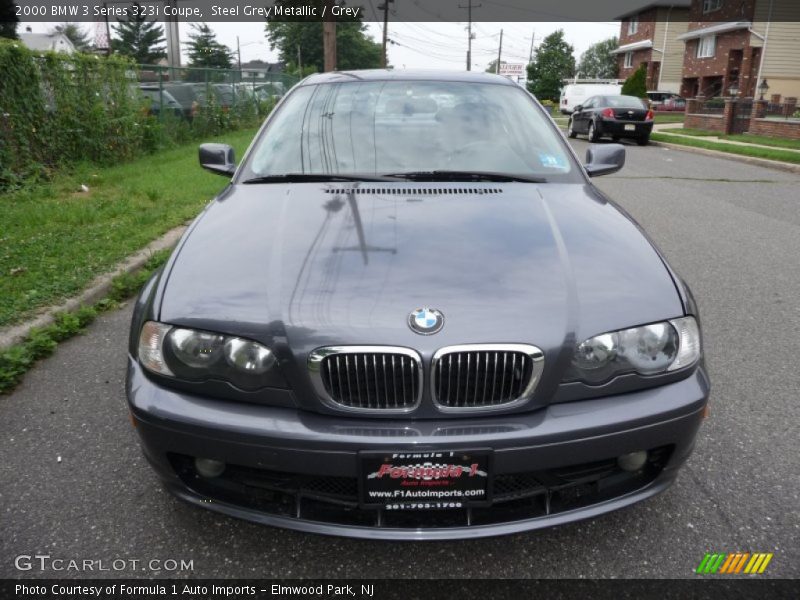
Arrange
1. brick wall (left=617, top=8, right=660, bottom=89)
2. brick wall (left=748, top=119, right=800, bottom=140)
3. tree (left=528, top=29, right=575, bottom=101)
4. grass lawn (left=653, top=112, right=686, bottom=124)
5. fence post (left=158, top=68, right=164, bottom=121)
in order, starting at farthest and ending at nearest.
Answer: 1. tree (left=528, top=29, right=575, bottom=101)
2. brick wall (left=617, top=8, right=660, bottom=89)
3. grass lawn (left=653, top=112, right=686, bottom=124)
4. brick wall (left=748, top=119, right=800, bottom=140)
5. fence post (left=158, top=68, right=164, bottom=121)

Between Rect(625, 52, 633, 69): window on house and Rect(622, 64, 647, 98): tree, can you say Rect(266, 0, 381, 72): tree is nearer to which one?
Rect(625, 52, 633, 69): window on house

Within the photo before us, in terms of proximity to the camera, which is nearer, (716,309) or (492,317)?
(492,317)

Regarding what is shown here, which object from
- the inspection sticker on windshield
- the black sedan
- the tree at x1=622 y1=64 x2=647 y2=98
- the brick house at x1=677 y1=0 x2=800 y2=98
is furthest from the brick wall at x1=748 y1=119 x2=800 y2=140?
the inspection sticker on windshield

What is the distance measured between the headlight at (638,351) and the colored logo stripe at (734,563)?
64 centimetres

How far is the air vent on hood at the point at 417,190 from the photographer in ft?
8.50

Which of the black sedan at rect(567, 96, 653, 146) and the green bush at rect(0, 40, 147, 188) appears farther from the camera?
the black sedan at rect(567, 96, 653, 146)

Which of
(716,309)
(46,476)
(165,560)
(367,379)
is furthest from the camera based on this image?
(716,309)

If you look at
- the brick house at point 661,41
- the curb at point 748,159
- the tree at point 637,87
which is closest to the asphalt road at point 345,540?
the curb at point 748,159

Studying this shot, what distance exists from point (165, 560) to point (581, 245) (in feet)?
5.66

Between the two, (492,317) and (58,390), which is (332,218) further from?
(58,390)

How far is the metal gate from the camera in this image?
20406mm

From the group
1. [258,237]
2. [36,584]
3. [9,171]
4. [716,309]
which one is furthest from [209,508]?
[9,171]

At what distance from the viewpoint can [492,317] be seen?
1.80m

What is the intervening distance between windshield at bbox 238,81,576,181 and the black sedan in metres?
16.5
